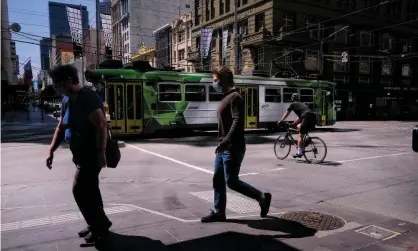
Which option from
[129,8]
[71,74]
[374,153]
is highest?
[129,8]

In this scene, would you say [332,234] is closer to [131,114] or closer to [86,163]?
[86,163]

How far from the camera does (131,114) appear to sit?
15656 millimetres

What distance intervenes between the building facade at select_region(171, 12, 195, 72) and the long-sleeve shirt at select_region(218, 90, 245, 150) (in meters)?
49.0

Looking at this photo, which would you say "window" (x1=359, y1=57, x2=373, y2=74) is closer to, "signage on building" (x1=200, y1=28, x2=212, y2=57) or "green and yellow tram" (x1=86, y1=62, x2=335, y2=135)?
"signage on building" (x1=200, y1=28, x2=212, y2=57)

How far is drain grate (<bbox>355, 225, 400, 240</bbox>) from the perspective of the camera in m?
4.23

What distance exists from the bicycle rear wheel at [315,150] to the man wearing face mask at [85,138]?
6.96 m

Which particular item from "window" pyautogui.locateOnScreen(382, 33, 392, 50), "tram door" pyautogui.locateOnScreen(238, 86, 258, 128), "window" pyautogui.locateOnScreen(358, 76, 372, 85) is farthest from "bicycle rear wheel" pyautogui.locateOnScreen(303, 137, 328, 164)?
"window" pyautogui.locateOnScreen(382, 33, 392, 50)

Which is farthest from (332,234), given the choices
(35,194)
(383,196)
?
(35,194)

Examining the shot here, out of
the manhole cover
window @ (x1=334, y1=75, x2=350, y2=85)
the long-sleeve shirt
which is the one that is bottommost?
the manhole cover

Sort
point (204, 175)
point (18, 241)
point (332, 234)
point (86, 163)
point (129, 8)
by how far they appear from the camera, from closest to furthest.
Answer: point (86, 163) < point (18, 241) < point (332, 234) < point (204, 175) < point (129, 8)

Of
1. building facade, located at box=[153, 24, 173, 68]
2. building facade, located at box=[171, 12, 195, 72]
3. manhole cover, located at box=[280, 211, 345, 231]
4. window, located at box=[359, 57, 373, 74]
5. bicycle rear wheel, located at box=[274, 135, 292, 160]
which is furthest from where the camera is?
building facade, located at box=[153, 24, 173, 68]

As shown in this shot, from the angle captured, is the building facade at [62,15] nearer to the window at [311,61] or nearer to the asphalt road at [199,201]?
the window at [311,61]

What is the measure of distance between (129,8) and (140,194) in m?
74.7

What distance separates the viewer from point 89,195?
378 centimetres
